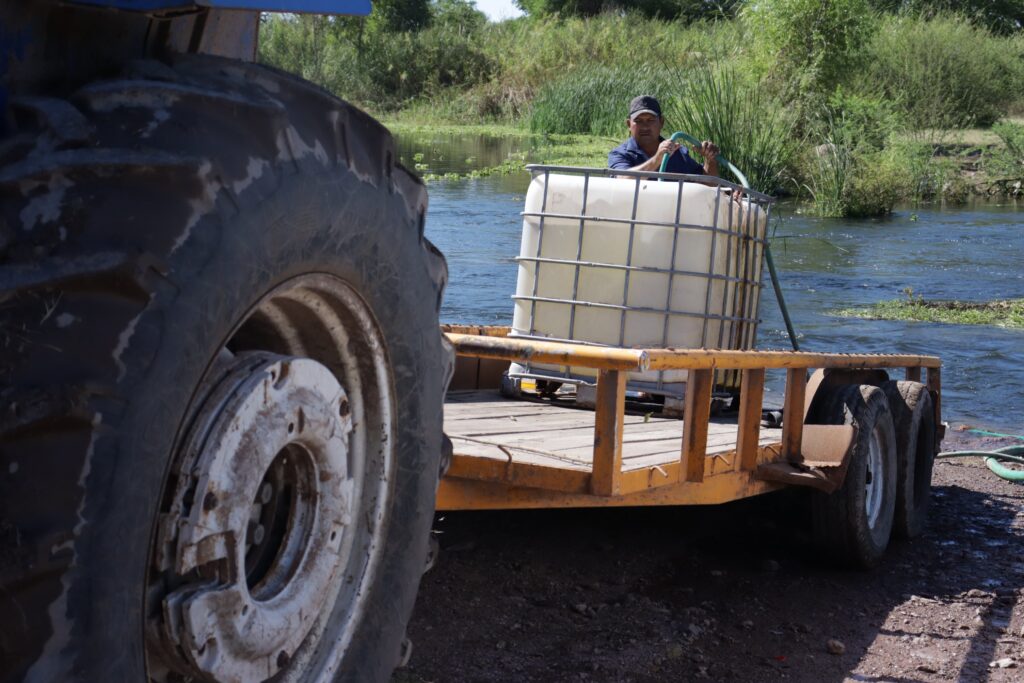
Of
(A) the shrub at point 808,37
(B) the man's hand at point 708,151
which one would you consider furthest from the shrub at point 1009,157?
(B) the man's hand at point 708,151

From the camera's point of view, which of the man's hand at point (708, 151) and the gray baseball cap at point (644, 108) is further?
the gray baseball cap at point (644, 108)

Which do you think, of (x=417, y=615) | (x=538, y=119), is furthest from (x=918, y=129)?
(x=417, y=615)

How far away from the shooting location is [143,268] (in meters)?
1.62

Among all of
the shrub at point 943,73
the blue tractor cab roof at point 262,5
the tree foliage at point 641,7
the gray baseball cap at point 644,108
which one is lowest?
the gray baseball cap at point 644,108

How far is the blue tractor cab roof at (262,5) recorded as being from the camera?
183cm

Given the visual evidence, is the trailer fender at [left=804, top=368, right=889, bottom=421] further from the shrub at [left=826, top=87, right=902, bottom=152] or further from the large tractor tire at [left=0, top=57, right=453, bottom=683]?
the shrub at [left=826, top=87, right=902, bottom=152]

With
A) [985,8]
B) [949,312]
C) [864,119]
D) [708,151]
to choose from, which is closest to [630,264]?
[708,151]

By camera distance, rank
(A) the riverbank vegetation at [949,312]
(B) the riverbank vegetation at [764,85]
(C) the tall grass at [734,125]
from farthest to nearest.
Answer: (B) the riverbank vegetation at [764,85] → (C) the tall grass at [734,125] → (A) the riverbank vegetation at [949,312]

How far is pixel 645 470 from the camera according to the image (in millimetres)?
4000

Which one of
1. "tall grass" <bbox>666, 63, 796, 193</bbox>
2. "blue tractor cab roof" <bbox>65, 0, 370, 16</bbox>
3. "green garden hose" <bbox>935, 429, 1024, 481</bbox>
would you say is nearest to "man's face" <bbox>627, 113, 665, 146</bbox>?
"green garden hose" <bbox>935, 429, 1024, 481</bbox>

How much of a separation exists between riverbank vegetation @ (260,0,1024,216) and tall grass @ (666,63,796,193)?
0.12 ft

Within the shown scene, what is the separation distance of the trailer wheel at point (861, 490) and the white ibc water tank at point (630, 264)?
2.27 ft

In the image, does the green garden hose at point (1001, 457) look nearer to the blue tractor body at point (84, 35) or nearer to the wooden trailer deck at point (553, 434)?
the wooden trailer deck at point (553, 434)

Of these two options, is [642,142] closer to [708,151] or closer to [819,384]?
[708,151]
